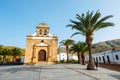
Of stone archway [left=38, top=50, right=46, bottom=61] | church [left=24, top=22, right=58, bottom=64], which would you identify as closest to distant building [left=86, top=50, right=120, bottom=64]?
church [left=24, top=22, right=58, bottom=64]

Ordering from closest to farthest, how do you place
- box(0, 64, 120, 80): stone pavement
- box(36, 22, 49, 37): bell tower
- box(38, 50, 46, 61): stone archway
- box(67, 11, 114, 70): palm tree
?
box(0, 64, 120, 80): stone pavement < box(67, 11, 114, 70): palm tree < box(38, 50, 46, 61): stone archway < box(36, 22, 49, 37): bell tower

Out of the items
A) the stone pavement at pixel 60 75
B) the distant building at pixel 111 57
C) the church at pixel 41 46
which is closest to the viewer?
the stone pavement at pixel 60 75

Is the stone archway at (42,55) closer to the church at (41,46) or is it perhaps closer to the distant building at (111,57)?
the church at (41,46)

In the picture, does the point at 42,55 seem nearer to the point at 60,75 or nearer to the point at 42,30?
the point at 42,30

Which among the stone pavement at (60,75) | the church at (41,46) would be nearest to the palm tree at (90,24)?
the stone pavement at (60,75)

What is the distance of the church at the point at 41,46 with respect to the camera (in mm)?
30500

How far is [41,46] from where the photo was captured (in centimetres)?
3127

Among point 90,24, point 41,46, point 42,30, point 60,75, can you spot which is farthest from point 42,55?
point 60,75

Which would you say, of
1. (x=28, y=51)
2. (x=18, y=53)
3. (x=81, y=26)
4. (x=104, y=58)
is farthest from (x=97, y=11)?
(x=18, y=53)

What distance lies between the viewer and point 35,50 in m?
30.6

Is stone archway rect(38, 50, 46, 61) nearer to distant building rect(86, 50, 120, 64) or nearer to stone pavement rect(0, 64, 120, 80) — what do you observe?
stone pavement rect(0, 64, 120, 80)

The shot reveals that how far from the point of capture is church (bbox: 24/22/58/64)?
30500 mm

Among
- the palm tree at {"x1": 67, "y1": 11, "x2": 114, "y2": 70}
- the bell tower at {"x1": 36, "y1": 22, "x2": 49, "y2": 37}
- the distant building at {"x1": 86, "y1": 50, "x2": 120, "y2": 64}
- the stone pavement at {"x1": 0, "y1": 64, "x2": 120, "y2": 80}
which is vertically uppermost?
the bell tower at {"x1": 36, "y1": 22, "x2": 49, "y2": 37}

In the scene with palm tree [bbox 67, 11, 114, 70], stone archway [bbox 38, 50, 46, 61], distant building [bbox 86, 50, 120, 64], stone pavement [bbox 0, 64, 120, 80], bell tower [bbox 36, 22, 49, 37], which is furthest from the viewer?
bell tower [bbox 36, 22, 49, 37]
